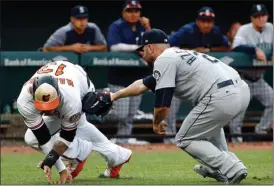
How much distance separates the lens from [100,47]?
12.5 m

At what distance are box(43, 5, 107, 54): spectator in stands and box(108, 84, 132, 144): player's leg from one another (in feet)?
2.25

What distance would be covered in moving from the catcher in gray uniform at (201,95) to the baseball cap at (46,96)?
600 millimetres

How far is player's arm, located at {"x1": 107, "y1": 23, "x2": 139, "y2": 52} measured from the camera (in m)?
12.4

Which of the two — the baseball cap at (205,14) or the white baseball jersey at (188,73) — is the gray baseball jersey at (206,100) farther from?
the baseball cap at (205,14)

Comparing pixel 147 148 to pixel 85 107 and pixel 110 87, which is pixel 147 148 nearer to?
pixel 110 87

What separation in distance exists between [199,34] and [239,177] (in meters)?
5.32

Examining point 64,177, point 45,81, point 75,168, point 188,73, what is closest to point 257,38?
point 75,168

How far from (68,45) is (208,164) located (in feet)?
17.2

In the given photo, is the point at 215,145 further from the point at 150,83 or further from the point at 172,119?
the point at 172,119

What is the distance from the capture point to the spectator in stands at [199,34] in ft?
40.9

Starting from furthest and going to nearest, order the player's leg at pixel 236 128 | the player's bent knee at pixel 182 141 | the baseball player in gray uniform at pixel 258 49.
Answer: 1. the player's leg at pixel 236 128
2. the baseball player in gray uniform at pixel 258 49
3. the player's bent knee at pixel 182 141

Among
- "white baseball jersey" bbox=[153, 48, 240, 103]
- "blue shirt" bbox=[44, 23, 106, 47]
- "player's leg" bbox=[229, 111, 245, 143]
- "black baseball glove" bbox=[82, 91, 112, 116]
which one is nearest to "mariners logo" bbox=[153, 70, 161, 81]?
"white baseball jersey" bbox=[153, 48, 240, 103]

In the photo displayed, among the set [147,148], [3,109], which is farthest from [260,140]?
[3,109]

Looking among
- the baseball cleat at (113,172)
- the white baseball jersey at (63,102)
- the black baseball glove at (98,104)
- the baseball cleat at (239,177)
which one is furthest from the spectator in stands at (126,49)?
Answer: the baseball cleat at (239,177)
